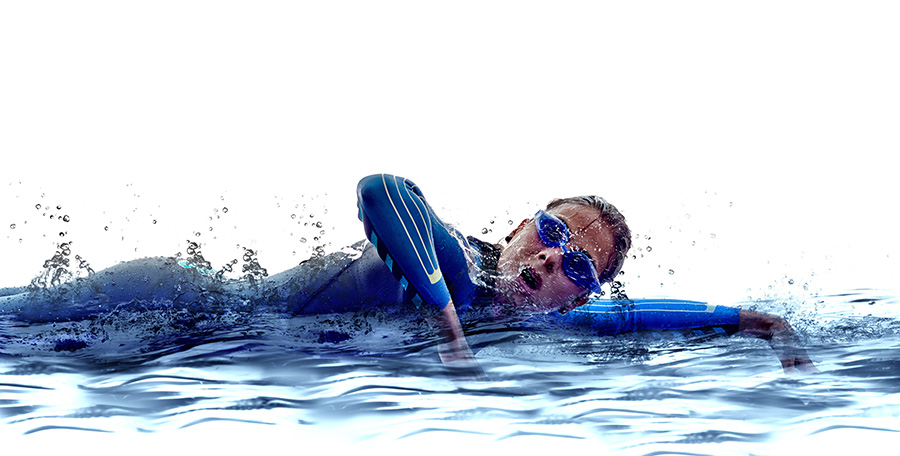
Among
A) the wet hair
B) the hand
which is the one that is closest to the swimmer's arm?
the wet hair

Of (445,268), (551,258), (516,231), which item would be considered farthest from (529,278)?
(445,268)

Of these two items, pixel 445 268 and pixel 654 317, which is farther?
pixel 654 317

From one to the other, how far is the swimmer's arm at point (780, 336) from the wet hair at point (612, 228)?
0.63 meters

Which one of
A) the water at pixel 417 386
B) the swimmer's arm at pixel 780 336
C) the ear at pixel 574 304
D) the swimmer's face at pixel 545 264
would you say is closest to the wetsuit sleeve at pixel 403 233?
the water at pixel 417 386

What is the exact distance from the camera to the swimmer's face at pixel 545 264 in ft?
10.4

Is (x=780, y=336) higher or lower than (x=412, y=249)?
lower

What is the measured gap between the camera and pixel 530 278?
319cm

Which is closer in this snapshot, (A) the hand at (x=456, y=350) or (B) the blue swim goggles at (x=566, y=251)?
(A) the hand at (x=456, y=350)

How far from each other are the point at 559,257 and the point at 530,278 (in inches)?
6.1

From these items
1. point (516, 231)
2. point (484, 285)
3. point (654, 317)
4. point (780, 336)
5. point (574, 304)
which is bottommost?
point (780, 336)

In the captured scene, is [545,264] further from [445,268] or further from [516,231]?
[445,268]

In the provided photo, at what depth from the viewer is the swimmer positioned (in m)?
3.05

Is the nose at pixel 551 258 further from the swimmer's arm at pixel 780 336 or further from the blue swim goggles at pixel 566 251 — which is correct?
the swimmer's arm at pixel 780 336

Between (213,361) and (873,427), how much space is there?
217 centimetres
